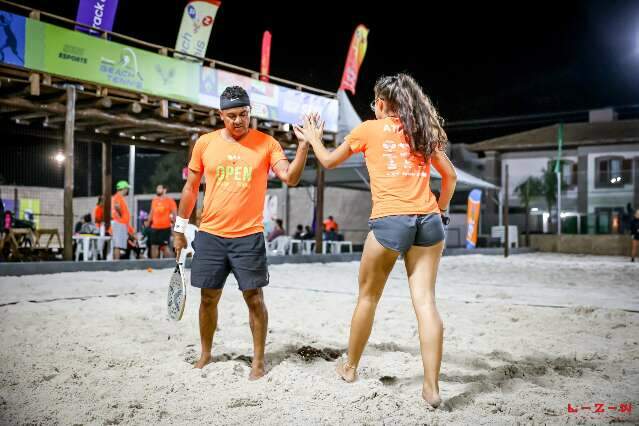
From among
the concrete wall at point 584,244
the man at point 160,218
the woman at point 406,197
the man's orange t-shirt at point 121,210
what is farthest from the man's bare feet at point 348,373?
the concrete wall at point 584,244

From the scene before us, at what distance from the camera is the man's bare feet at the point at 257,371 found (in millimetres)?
3115

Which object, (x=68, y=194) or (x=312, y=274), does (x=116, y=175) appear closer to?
(x=68, y=194)

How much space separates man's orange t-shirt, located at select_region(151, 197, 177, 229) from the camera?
11.0 m

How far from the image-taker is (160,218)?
435 inches

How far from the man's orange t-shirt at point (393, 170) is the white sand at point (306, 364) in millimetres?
982

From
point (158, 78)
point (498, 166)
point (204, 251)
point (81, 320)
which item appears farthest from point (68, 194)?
point (498, 166)

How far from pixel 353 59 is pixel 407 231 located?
54.0 ft

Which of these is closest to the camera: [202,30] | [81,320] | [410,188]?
[410,188]

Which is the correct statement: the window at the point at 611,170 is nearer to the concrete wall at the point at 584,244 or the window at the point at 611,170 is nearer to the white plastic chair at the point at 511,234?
the concrete wall at the point at 584,244

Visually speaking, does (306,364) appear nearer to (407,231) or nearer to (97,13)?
(407,231)

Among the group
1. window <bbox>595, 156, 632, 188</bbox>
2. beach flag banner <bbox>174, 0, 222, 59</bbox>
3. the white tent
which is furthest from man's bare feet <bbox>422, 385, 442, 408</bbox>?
window <bbox>595, 156, 632, 188</bbox>

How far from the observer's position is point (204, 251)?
127 inches

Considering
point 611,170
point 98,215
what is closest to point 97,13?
point 98,215

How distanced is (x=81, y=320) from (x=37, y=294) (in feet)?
6.73
